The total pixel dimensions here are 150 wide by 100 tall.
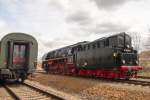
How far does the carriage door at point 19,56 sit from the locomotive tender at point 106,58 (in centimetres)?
686

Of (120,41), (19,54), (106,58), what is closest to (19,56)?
(19,54)

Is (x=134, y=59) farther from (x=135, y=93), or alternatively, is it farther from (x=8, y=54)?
(x=8, y=54)

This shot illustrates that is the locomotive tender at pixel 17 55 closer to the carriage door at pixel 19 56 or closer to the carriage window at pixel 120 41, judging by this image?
the carriage door at pixel 19 56

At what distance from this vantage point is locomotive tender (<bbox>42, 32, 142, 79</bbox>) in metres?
20.1

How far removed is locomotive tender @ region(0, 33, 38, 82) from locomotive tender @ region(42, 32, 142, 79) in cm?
615

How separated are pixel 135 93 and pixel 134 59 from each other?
8183 millimetres

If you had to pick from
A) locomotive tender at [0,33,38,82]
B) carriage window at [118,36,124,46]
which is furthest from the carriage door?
carriage window at [118,36,124,46]

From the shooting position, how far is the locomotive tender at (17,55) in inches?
701

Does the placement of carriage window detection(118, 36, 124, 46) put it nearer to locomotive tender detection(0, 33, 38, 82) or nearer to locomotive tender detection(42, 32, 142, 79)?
locomotive tender detection(42, 32, 142, 79)

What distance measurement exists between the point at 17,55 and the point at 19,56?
18 cm

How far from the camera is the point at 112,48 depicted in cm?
2042

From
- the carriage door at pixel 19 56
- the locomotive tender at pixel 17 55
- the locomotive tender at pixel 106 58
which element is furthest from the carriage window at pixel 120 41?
the carriage door at pixel 19 56

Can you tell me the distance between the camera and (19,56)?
18.9m

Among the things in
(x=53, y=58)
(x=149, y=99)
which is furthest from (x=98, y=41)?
(x=53, y=58)
